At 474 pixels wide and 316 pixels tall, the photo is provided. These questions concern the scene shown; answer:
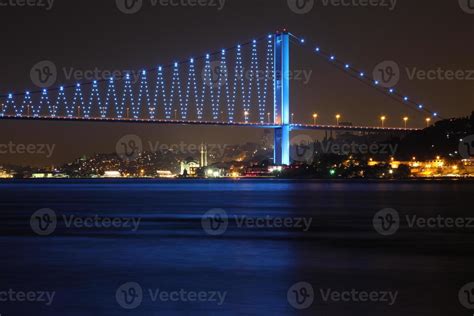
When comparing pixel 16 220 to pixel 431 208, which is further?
pixel 431 208

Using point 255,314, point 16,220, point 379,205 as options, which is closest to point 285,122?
point 379,205

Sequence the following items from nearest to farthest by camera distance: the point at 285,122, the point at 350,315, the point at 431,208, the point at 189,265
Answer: the point at 350,315 < the point at 189,265 < the point at 431,208 < the point at 285,122

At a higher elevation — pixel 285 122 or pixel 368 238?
pixel 285 122

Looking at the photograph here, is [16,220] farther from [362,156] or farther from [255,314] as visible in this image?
[362,156]

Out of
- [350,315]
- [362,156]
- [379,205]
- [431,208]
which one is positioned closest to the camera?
[350,315]

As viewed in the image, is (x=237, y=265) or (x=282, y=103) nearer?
(x=237, y=265)

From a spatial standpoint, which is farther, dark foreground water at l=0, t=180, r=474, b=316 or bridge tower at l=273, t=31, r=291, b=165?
bridge tower at l=273, t=31, r=291, b=165

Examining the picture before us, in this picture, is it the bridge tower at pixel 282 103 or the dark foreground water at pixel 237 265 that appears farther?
the bridge tower at pixel 282 103
